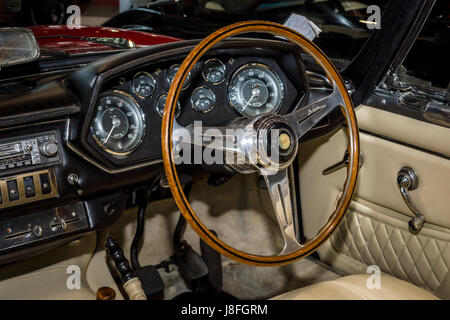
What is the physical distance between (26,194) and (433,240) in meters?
1.41

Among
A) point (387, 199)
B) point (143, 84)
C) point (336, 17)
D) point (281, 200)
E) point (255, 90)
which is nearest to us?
point (281, 200)

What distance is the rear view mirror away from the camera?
4.73 ft

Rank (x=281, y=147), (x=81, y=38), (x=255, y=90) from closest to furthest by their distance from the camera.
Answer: (x=281, y=147), (x=255, y=90), (x=81, y=38)

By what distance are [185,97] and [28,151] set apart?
0.54 meters

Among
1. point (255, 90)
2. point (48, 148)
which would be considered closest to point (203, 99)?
point (255, 90)

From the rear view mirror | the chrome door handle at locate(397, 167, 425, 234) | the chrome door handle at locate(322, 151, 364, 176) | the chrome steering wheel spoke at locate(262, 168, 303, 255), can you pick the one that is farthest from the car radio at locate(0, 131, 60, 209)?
the chrome door handle at locate(397, 167, 425, 234)

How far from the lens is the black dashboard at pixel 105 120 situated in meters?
1.39

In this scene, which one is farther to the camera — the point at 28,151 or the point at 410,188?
the point at 410,188

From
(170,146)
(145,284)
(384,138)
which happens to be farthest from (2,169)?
(384,138)

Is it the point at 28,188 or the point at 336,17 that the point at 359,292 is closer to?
the point at 28,188

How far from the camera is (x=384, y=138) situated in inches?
71.2

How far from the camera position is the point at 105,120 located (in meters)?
1.50

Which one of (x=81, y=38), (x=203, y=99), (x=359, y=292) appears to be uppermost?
(x=81, y=38)

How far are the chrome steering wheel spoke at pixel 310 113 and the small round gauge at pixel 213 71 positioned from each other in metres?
0.35
